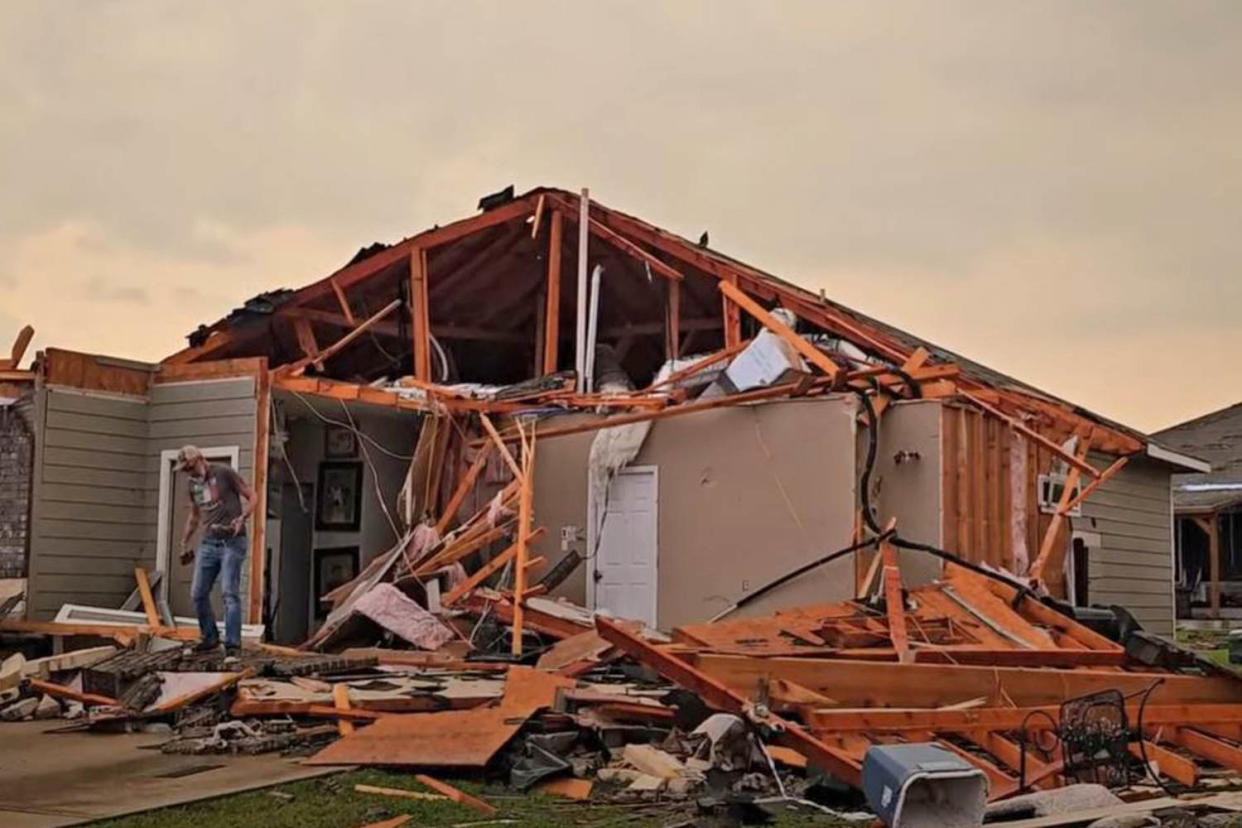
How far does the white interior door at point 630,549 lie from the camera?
43.5ft

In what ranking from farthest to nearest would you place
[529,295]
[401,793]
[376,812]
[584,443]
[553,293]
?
[529,295] → [553,293] → [584,443] → [401,793] → [376,812]

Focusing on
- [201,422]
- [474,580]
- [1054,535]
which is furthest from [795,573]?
[201,422]

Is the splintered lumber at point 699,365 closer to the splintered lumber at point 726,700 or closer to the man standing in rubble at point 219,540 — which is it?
the man standing in rubble at point 219,540

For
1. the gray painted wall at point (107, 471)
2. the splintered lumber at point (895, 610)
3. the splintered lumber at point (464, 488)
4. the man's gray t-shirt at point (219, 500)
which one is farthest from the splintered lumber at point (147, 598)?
the splintered lumber at point (895, 610)

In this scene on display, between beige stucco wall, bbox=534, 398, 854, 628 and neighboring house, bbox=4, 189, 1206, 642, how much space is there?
0.07 feet

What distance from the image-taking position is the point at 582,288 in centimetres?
1464

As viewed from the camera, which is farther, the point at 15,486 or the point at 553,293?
the point at 553,293

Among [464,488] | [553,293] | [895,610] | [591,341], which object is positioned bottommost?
[895,610]

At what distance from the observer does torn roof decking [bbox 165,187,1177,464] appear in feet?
45.1

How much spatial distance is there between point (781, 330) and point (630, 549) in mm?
2600

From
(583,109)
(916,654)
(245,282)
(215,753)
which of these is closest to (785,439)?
(916,654)

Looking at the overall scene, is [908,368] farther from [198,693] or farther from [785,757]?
[198,693]

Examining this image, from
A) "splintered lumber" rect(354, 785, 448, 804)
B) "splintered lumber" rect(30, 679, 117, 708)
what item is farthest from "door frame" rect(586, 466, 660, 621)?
"splintered lumber" rect(354, 785, 448, 804)

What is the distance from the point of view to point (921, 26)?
13.1 meters
